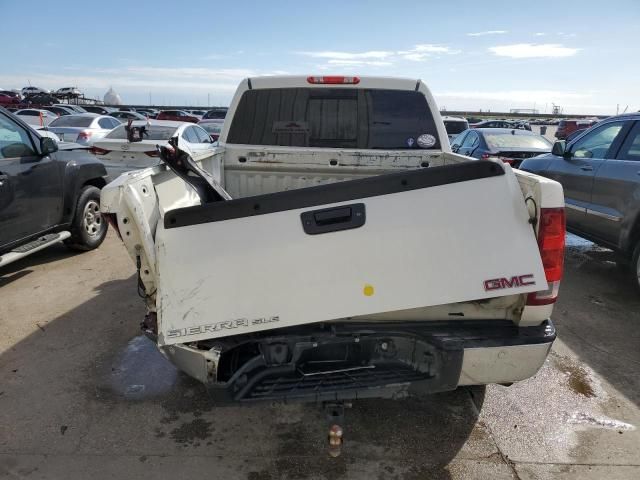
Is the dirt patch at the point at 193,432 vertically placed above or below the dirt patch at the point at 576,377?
below

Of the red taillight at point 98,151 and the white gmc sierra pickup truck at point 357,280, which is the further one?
the red taillight at point 98,151

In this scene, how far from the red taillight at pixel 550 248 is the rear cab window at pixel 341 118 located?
1.97 meters

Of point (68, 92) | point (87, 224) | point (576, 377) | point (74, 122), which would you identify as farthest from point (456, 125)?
point (68, 92)

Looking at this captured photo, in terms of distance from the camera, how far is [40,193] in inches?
216

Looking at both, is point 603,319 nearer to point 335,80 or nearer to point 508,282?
point 508,282

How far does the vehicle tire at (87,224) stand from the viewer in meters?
6.27

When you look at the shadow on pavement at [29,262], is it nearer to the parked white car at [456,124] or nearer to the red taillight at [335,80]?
the red taillight at [335,80]

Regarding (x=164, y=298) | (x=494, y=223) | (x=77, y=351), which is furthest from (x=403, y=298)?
(x=77, y=351)

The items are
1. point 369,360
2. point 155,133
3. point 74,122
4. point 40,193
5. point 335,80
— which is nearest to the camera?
point 369,360

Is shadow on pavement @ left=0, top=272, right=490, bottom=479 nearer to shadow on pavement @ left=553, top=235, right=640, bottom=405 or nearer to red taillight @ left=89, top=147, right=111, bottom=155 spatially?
shadow on pavement @ left=553, top=235, right=640, bottom=405

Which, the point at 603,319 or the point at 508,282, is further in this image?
the point at 603,319

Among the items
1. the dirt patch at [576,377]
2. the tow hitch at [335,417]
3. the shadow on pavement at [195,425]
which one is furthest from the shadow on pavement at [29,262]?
the dirt patch at [576,377]

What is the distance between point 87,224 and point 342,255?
5.40 m

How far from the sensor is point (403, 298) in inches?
90.0
